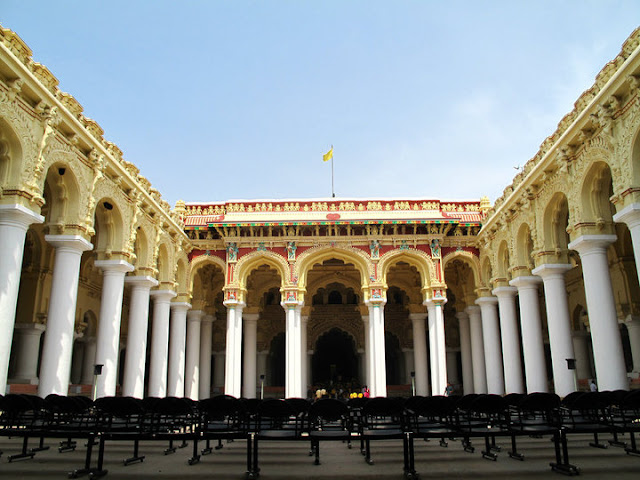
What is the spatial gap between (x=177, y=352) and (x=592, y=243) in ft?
43.7

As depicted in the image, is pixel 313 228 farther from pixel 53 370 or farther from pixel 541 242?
pixel 53 370

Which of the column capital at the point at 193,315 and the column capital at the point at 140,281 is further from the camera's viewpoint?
the column capital at the point at 193,315

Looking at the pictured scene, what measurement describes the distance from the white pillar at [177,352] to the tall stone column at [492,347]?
10609mm

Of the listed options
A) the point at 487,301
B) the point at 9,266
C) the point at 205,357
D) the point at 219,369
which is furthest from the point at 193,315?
the point at 9,266

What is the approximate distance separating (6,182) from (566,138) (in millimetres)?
11254

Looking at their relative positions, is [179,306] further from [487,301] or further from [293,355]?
[487,301]

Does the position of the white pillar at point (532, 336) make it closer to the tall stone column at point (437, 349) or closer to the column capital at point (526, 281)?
the column capital at point (526, 281)

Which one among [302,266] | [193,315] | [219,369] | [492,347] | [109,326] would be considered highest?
[302,266]

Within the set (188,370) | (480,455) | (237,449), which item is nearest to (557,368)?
(480,455)

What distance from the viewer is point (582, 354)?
19266 millimetres

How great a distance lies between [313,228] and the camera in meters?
19.1

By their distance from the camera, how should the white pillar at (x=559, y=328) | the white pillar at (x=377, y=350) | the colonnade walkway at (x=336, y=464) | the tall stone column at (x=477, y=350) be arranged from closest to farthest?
the colonnade walkway at (x=336, y=464) < the white pillar at (x=559, y=328) < the white pillar at (x=377, y=350) < the tall stone column at (x=477, y=350)

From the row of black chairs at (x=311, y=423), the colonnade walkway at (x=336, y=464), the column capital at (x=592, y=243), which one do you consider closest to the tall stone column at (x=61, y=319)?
the colonnade walkway at (x=336, y=464)

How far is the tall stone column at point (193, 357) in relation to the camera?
19.3m
